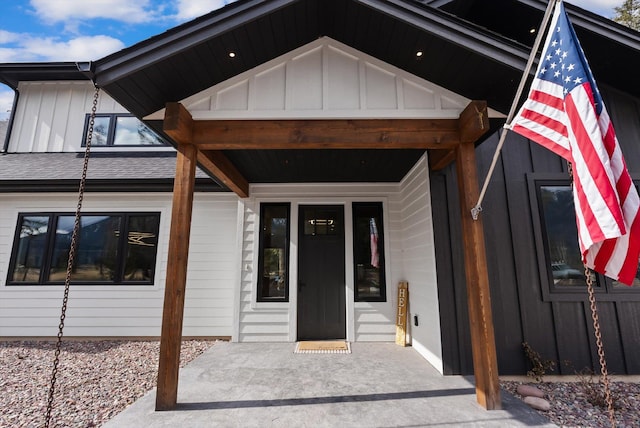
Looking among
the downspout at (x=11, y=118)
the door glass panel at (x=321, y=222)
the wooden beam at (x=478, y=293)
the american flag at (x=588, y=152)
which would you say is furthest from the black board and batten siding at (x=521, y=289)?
the downspout at (x=11, y=118)

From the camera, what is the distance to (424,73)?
2.92 meters

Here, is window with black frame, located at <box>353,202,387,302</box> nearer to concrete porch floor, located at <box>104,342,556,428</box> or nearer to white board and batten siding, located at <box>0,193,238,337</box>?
concrete porch floor, located at <box>104,342,556,428</box>

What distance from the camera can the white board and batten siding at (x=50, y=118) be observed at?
6645mm

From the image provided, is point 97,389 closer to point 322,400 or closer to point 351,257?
point 322,400

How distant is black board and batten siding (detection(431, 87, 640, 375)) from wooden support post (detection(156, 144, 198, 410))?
2.93 meters

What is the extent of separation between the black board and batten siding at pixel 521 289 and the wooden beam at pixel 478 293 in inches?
34.3

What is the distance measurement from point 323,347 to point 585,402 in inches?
123

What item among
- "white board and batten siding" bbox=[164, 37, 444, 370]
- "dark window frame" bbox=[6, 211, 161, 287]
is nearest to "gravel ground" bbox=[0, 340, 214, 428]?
"dark window frame" bbox=[6, 211, 161, 287]

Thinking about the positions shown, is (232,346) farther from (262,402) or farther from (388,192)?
(388,192)

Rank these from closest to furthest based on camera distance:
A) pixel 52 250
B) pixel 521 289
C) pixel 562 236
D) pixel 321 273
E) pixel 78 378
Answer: pixel 78 378 < pixel 521 289 < pixel 562 236 < pixel 321 273 < pixel 52 250

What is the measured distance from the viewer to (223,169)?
4.08 metres

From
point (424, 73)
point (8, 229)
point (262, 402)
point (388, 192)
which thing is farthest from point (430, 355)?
point (8, 229)

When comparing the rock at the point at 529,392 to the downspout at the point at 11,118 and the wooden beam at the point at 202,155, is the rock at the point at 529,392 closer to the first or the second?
the wooden beam at the point at 202,155

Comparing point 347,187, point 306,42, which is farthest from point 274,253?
point 306,42
